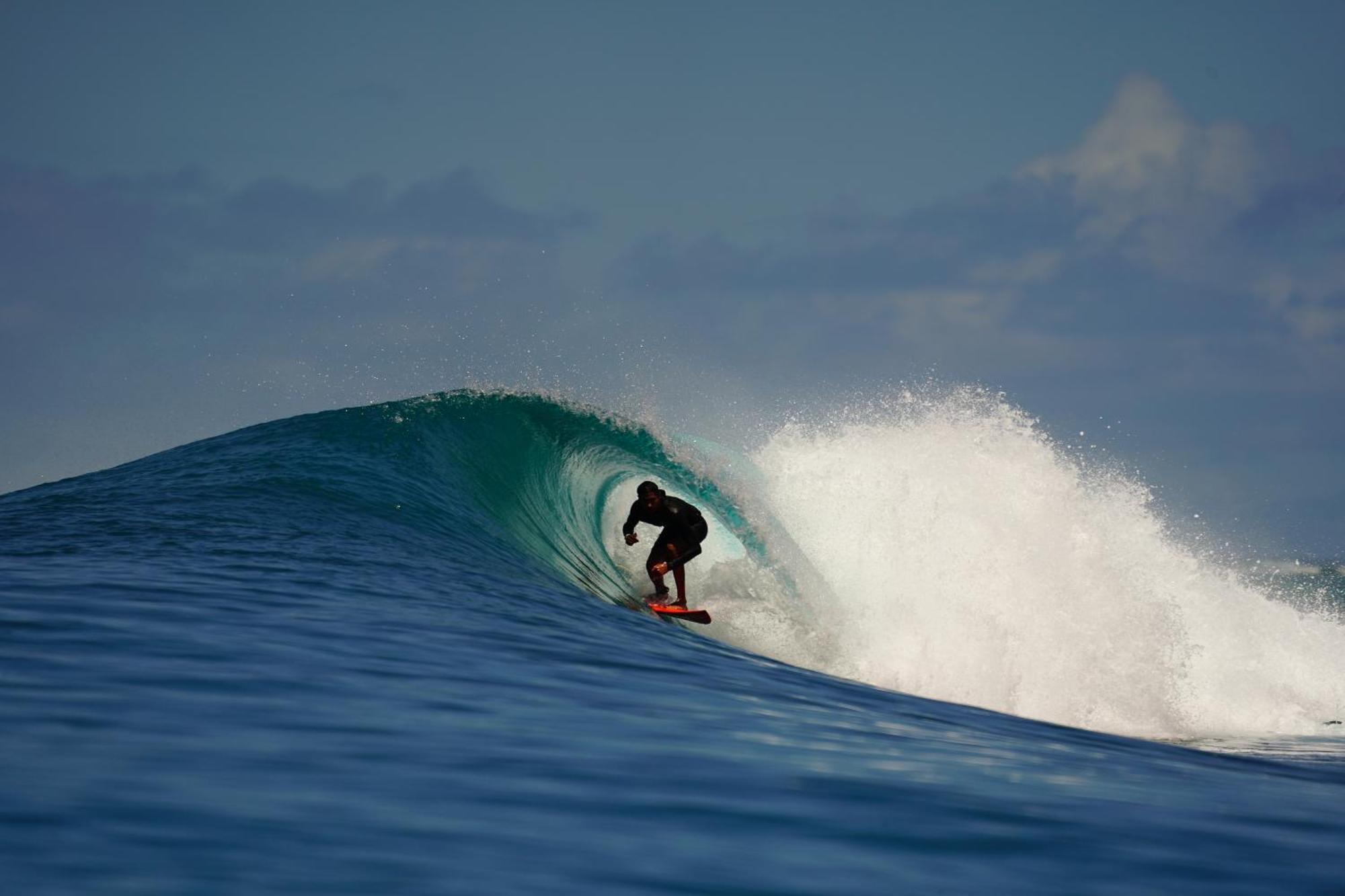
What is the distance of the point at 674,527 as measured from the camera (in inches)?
482

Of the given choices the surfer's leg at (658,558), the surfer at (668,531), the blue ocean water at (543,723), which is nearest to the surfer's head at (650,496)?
the surfer at (668,531)

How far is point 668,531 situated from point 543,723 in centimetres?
710

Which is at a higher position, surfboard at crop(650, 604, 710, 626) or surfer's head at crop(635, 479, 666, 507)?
surfer's head at crop(635, 479, 666, 507)

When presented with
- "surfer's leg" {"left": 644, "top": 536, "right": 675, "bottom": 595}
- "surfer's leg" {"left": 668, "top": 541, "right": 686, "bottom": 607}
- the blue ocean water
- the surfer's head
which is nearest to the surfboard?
"surfer's leg" {"left": 668, "top": 541, "right": 686, "bottom": 607}

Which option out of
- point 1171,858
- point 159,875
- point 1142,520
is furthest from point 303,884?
point 1142,520

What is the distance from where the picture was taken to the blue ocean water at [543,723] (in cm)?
357

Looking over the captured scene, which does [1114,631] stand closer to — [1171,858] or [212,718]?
[1171,858]

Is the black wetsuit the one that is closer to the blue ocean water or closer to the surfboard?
the surfboard

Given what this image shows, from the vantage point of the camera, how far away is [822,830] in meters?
3.94

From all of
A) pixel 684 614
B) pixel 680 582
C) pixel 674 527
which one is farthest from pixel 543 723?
pixel 674 527

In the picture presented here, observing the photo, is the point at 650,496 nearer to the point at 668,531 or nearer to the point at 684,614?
the point at 668,531

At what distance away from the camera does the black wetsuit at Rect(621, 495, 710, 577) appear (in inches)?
479

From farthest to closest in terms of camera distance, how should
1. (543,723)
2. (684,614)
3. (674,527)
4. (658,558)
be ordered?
(658,558) < (674,527) < (684,614) < (543,723)

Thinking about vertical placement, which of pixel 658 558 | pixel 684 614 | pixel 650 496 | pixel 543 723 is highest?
pixel 650 496
